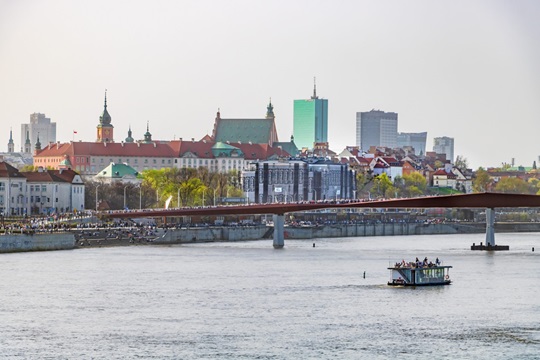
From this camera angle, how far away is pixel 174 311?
2778 inches

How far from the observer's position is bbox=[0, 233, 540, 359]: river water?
60.8 m

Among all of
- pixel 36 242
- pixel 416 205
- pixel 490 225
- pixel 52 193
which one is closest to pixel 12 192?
pixel 52 193

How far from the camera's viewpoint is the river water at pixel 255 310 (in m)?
60.8

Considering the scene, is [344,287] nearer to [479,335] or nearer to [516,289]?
[516,289]

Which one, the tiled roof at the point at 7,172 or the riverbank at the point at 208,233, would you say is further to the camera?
the tiled roof at the point at 7,172

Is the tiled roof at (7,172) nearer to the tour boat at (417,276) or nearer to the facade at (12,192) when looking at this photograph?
the facade at (12,192)

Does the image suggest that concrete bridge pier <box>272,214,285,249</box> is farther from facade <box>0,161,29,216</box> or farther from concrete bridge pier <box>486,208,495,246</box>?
facade <box>0,161,29,216</box>

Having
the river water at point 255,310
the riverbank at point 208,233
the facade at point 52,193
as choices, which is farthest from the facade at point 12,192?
the river water at point 255,310

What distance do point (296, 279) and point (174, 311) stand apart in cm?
1747

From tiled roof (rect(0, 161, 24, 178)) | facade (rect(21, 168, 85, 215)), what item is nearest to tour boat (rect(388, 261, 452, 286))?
tiled roof (rect(0, 161, 24, 178))

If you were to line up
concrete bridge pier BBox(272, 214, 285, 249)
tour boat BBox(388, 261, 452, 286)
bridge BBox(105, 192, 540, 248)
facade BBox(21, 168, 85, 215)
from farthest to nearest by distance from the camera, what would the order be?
facade BBox(21, 168, 85, 215), concrete bridge pier BBox(272, 214, 285, 249), bridge BBox(105, 192, 540, 248), tour boat BBox(388, 261, 452, 286)

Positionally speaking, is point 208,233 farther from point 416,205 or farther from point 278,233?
point 416,205

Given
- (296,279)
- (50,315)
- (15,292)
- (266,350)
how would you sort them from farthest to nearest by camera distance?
(296,279)
(15,292)
(50,315)
(266,350)

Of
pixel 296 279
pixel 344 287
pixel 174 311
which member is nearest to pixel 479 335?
pixel 174 311
